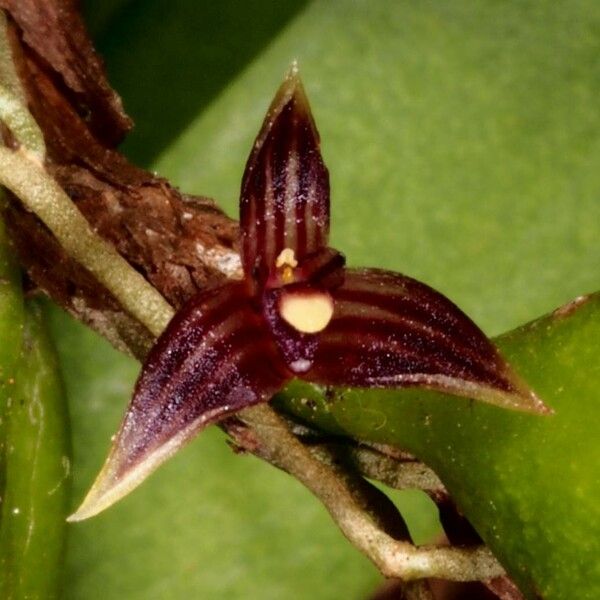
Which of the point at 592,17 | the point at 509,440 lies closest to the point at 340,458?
the point at 509,440

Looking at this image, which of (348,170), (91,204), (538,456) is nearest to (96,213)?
(91,204)

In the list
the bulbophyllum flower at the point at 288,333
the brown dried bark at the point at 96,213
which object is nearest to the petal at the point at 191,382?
the bulbophyllum flower at the point at 288,333

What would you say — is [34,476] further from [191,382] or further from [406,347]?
[406,347]

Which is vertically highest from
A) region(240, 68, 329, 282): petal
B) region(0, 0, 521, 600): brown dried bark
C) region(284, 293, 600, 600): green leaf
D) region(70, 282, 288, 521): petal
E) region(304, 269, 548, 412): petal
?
region(0, 0, 521, 600): brown dried bark

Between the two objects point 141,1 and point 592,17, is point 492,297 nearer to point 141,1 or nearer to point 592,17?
point 592,17

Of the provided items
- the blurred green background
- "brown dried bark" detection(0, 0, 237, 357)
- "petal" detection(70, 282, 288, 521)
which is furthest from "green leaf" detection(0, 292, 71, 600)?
the blurred green background

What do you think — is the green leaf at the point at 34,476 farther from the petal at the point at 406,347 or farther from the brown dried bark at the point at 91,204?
the petal at the point at 406,347

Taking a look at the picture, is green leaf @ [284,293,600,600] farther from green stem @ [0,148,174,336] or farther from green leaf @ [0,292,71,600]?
green leaf @ [0,292,71,600]
